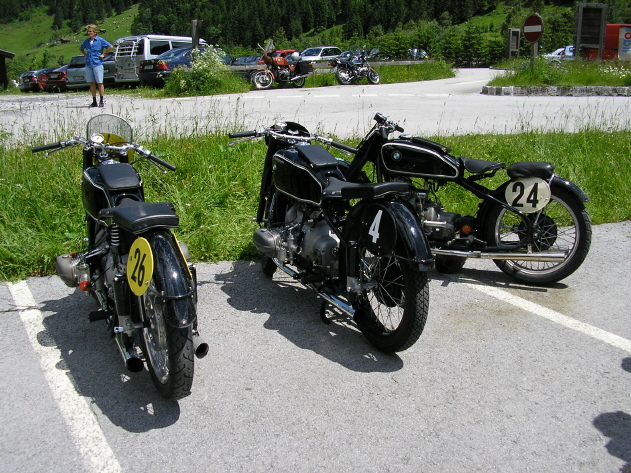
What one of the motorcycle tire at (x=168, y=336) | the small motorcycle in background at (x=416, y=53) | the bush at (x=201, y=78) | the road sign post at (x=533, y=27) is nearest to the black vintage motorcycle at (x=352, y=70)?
the bush at (x=201, y=78)

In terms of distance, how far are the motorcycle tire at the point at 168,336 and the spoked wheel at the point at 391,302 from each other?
1.21 meters

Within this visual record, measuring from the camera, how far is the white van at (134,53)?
73.3 ft

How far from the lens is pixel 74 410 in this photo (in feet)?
10.8

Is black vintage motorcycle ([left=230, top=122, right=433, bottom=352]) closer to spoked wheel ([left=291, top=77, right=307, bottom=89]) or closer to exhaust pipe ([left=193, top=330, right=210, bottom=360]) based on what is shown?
exhaust pipe ([left=193, top=330, right=210, bottom=360])

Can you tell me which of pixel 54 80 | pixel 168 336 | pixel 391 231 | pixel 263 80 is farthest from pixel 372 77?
pixel 168 336

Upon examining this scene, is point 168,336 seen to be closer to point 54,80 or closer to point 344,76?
point 344,76

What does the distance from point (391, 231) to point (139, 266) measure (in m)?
1.41

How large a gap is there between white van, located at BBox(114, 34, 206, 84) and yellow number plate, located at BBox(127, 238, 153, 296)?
20.1 meters

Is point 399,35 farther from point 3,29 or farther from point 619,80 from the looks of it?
point 3,29

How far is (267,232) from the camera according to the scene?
470cm

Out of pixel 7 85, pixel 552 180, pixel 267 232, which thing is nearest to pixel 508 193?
pixel 552 180

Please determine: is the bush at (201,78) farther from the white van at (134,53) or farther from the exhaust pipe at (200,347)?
the exhaust pipe at (200,347)

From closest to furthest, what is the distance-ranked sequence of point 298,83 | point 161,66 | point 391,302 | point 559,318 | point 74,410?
point 74,410 < point 391,302 < point 559,318 < point 161,66 < point 298,83

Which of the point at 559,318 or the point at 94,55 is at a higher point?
the point at 94,55
